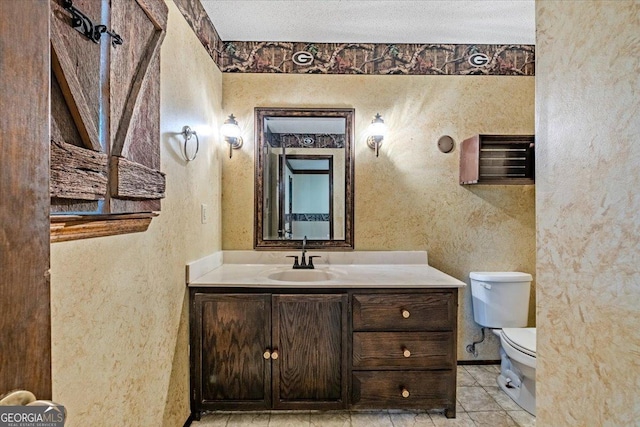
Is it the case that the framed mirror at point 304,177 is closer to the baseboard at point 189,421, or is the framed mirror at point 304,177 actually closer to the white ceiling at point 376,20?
the white ceiling at point 376,20

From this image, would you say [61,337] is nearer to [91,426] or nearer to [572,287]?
[91,426]

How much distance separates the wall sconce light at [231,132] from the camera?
93.4 inches

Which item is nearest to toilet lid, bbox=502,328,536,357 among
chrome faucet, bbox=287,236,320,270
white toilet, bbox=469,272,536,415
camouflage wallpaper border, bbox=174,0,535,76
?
white toilet, bbox=469,272,536,415

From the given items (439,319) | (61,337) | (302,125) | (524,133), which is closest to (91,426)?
(61,337)

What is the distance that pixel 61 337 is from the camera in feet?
2.97

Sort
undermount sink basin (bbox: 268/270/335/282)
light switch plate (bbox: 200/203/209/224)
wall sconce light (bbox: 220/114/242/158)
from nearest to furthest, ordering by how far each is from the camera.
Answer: light switch plate (bbox: 200/203/209/224), undermount sink basin (bbox: 268/270/335/282), wall sconce light (bbox: 220/114/242/158)

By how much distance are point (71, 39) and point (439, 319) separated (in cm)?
199

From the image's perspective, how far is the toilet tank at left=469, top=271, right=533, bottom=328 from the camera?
2.36m

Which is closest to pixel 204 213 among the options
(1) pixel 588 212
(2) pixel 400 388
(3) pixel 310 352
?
(3) pixel 310 352

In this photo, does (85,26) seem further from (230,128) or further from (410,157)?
(410,157)

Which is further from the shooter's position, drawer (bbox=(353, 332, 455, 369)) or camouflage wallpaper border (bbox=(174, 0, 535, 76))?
camouflage wallpaper border (bbox=(174, 0, 535, 76))

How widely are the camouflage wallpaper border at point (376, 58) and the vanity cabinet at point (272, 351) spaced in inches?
66.4

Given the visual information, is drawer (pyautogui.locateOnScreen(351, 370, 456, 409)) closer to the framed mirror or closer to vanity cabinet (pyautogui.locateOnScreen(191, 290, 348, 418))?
vanity cabinet (pyautogui.locateOnScreen(191, 290, 348, 418))

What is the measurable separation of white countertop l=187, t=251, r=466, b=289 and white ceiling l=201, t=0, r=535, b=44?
1588 mm
